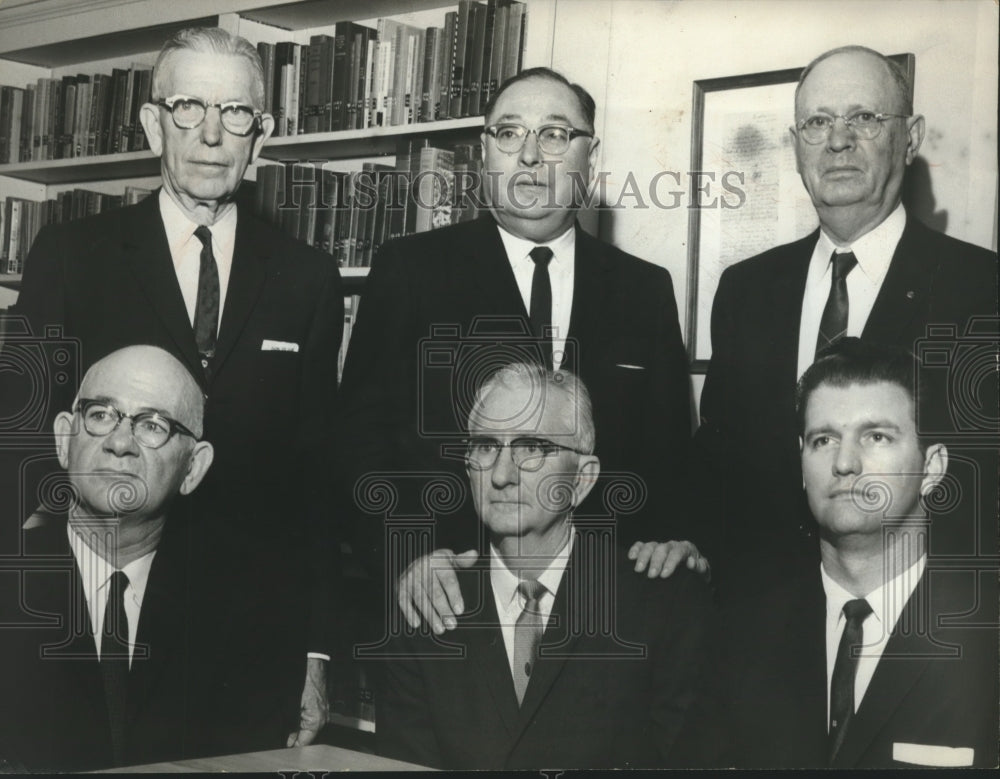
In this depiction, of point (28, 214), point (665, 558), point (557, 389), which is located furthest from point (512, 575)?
point (28, 214)

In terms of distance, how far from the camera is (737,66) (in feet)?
10.4

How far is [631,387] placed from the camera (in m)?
3.08

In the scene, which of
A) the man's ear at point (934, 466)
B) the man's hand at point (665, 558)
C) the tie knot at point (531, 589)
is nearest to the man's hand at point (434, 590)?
the tie knot at point (531, 589)

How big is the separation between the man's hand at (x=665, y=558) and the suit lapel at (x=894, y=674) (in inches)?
18.8

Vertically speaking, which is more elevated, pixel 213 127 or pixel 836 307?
pixel 213 127

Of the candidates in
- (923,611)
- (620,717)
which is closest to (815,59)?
(923,611)

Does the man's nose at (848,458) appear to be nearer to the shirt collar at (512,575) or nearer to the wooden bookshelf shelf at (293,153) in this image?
the shirt collar at (512,575)

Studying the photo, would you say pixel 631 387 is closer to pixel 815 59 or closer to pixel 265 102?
pixel 815 59

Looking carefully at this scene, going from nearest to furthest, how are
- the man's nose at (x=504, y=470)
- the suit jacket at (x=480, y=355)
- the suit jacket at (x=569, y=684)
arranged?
1. the suit jacket at (x=569, y=684)
2. the man's nose at (x=504, y=470)
3. the suit jacket at (x=480, y=355)

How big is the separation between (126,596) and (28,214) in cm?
123

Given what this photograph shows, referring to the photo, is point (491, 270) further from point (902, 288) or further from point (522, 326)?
point (902, 288)

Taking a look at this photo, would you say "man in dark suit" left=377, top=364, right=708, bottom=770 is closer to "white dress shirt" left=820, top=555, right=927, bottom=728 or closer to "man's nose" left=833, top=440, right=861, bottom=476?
"white dress shirt" left=820, top=555, right=927, bottom=728

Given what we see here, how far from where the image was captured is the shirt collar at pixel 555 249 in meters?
3.13

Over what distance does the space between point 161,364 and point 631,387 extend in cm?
120
